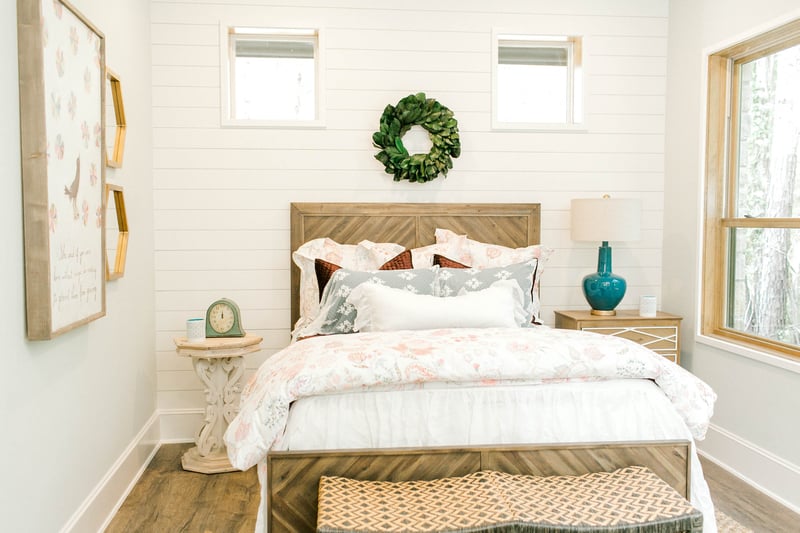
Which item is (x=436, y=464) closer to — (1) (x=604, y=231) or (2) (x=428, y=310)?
(2) (x=428, y=310)

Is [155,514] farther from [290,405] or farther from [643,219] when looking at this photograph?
[643,219]

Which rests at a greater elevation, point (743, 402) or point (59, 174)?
point (59, 174)

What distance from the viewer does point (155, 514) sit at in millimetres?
3078

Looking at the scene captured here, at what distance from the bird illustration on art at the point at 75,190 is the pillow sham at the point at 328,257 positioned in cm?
154

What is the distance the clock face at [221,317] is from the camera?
3.72 metres

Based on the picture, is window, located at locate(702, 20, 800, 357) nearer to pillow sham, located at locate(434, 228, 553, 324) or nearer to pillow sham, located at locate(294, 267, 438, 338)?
pillow sham, located at locate(434, 228, 553, 324)

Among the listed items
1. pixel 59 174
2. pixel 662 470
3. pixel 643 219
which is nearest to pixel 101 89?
pixel 59 174

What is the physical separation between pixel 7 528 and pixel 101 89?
68.6 inches

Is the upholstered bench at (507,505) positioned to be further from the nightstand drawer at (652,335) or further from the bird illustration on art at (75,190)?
the nightstand drawer at (652,335)

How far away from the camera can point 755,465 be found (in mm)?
3439

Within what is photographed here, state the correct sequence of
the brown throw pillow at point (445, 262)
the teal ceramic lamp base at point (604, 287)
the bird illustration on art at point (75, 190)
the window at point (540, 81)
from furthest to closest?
the window at point (540, 81) < the teal ceramic lamp base at point (604, 287) < the brown throw pillow at point (445, 262) < the bird illustration on art at point (75, 190)

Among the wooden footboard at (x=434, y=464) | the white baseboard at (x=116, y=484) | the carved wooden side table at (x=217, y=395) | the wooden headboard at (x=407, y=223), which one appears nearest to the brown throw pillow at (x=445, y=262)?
the wooden headboard at (x=407, y=223)

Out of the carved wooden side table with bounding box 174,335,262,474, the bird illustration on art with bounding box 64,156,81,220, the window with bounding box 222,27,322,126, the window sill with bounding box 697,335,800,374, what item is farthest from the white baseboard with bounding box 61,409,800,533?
the window with bounding box 222,27,322,126

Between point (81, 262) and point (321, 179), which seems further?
point (321, 179)
